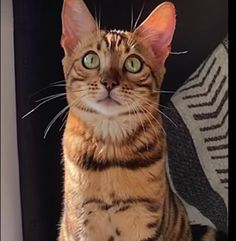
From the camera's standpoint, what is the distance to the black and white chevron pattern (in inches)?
39.0

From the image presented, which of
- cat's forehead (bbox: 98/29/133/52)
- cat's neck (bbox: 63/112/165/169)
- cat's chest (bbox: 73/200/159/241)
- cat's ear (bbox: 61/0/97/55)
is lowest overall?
cat's chest (bbox: 73/200/159/241)

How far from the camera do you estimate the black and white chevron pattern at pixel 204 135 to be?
99 centimetres

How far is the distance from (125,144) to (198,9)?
29cm

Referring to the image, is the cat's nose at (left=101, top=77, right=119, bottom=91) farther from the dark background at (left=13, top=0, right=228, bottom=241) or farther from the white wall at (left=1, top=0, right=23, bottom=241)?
the white wall at (left=1, top=0, right=23, bottom=241)

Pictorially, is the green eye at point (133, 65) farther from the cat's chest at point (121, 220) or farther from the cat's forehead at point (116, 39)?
the cat's chest at point (121, 220)

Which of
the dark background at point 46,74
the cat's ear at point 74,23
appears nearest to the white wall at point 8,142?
the dark background at point 46,74

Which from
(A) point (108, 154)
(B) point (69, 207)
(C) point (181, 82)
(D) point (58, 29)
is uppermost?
(D) point (58, 29)

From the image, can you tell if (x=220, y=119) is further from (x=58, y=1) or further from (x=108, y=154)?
(x=58, y=1)

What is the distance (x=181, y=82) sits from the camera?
1023 millimetres

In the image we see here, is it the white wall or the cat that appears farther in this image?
the white wall

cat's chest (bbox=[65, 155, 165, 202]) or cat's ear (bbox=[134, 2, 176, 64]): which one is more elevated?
cat's ear (bbox=[134, 2, 176, 64])

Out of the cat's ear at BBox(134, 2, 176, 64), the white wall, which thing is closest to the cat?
the cat's ear at BBox(134, 2, 176, 64)

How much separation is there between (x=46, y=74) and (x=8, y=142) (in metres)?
0.18

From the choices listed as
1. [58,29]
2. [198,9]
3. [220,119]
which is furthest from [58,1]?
[220,119]
